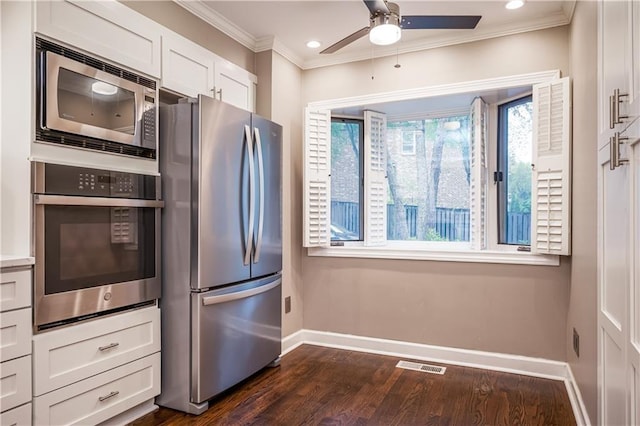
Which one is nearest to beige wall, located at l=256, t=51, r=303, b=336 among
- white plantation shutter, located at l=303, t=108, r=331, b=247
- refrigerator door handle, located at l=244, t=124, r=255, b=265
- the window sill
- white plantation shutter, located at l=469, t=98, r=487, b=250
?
white plantation shutter, located at l=303, t=108, r=331, b=247

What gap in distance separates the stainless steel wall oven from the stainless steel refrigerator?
0.14 m

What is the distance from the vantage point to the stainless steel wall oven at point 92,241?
1.87 metres

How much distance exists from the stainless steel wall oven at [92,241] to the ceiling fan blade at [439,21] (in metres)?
1.82

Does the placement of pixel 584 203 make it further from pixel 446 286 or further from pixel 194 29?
pixel 194 29

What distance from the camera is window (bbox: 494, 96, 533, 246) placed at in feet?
10.8

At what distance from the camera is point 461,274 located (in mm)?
3258

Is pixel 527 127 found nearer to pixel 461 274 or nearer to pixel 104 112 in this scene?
pixel 461 274

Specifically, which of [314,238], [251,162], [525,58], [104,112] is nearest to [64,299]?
[104,112]

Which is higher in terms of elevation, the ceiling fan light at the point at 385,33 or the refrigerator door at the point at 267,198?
the ceiling fan light at the point at 385,33

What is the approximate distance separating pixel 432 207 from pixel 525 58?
1.44 metres

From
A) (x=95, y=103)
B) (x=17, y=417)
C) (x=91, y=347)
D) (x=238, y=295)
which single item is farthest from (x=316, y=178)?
(x=17, y=417)

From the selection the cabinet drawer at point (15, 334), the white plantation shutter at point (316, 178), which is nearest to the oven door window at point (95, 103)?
the cabinet drawer at point (15, 334)

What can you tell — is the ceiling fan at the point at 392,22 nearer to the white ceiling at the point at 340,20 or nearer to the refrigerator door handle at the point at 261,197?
the white ceiling at the point at 340,20

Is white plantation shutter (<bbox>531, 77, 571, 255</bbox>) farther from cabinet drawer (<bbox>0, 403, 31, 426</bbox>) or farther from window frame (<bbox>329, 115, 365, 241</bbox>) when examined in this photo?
cabinet drawer (<bbox>0, 403, 31, 426</bbox>)
